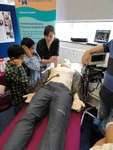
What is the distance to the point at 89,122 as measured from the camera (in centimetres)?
170

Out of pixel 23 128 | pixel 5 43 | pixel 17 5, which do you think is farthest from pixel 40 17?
pixel 23 128

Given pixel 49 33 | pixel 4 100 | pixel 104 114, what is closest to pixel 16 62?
pixel 49 33

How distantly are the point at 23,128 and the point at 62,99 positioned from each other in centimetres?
44

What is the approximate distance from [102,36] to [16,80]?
63.3 inches

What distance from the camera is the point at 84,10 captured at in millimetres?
1768

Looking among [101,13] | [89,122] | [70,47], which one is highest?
[101,13]

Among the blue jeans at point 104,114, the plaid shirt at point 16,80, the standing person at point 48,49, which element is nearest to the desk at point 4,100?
the plaid shirt at point 16,80

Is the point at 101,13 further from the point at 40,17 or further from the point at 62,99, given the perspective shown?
the point at 62,99

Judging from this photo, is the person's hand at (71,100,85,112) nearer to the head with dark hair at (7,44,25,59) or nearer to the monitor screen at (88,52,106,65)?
the monitor screen at (88,52,106,65)

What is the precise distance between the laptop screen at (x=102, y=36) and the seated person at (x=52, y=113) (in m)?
0.85

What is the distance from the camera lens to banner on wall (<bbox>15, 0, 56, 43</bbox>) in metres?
2.01

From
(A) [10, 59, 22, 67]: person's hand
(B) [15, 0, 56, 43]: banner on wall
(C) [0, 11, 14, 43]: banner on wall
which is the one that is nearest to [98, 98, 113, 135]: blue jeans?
(A) [10, 59, 22, 67]: person's hand

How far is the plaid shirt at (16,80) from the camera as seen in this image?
1.40 meters

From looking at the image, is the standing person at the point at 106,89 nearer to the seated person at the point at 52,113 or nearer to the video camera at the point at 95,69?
the video camera at the point at 95,69
